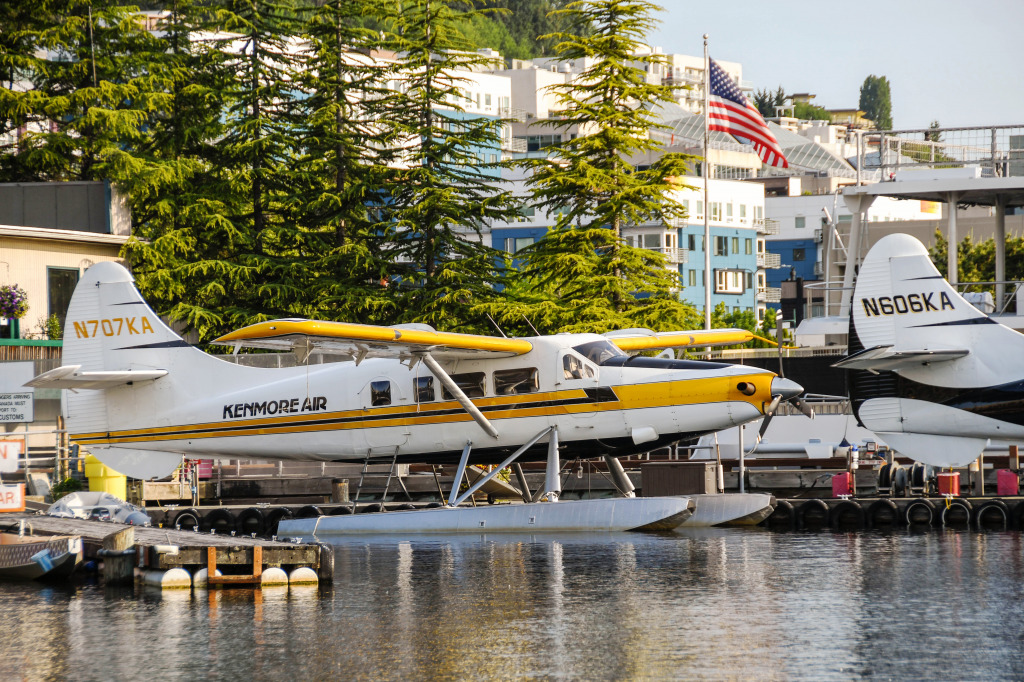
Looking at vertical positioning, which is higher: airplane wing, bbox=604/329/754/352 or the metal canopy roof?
the metal canopy roof

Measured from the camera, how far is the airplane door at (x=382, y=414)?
19.5m

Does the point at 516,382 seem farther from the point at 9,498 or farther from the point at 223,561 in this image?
the point at 9,498

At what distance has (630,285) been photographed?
32.2 metres

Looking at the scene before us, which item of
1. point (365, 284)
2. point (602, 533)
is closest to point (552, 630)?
point (602, 533)

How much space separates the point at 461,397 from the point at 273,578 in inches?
209

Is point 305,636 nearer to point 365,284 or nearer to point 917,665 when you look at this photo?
point 917,665

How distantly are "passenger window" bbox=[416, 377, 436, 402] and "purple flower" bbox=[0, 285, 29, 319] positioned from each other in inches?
548

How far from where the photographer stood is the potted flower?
29.1 meters

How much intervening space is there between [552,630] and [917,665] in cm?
307

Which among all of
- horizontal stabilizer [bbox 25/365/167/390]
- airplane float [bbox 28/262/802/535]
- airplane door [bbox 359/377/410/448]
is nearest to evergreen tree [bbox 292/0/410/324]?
airplane float [bbox 28/262/802/535]

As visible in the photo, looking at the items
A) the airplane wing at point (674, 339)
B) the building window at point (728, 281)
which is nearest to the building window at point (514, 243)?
the building window at point (728, 281)

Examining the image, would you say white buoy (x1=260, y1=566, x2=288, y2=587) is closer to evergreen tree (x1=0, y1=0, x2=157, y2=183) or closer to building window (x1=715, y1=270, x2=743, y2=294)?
evergreen tree (x1=0, y1=0, x2=157, y2=183)

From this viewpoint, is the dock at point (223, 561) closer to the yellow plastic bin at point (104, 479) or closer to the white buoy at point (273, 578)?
the white buoy at point (273, 578)

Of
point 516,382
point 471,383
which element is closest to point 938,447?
point 516,382
